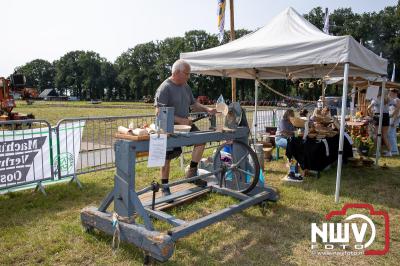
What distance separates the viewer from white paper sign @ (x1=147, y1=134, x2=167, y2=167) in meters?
3.02

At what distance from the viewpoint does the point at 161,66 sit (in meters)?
67.8

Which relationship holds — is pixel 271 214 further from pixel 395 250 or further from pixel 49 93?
Answer: pixel 49 93

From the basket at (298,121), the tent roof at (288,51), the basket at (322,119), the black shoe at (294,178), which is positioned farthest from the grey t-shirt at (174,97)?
the basket at (322,119)

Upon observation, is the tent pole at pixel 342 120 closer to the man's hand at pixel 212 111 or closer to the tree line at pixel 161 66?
the man's hand at pixel 212 111

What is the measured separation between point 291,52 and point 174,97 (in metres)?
1.98

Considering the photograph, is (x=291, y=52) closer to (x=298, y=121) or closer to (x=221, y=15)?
(x=298, y=121)

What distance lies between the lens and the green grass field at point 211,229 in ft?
10.3

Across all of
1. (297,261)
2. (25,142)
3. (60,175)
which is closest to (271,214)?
(297,261)

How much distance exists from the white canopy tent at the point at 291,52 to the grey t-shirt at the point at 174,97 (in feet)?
4.46

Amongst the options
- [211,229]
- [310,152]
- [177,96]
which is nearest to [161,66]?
[310,152]

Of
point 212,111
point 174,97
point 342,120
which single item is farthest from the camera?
point 342,120

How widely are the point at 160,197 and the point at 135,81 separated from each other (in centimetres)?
7254


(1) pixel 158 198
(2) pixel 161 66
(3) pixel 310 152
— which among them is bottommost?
(1) pixel 158 198

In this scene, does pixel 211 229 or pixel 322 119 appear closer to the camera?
pixel 211 229
